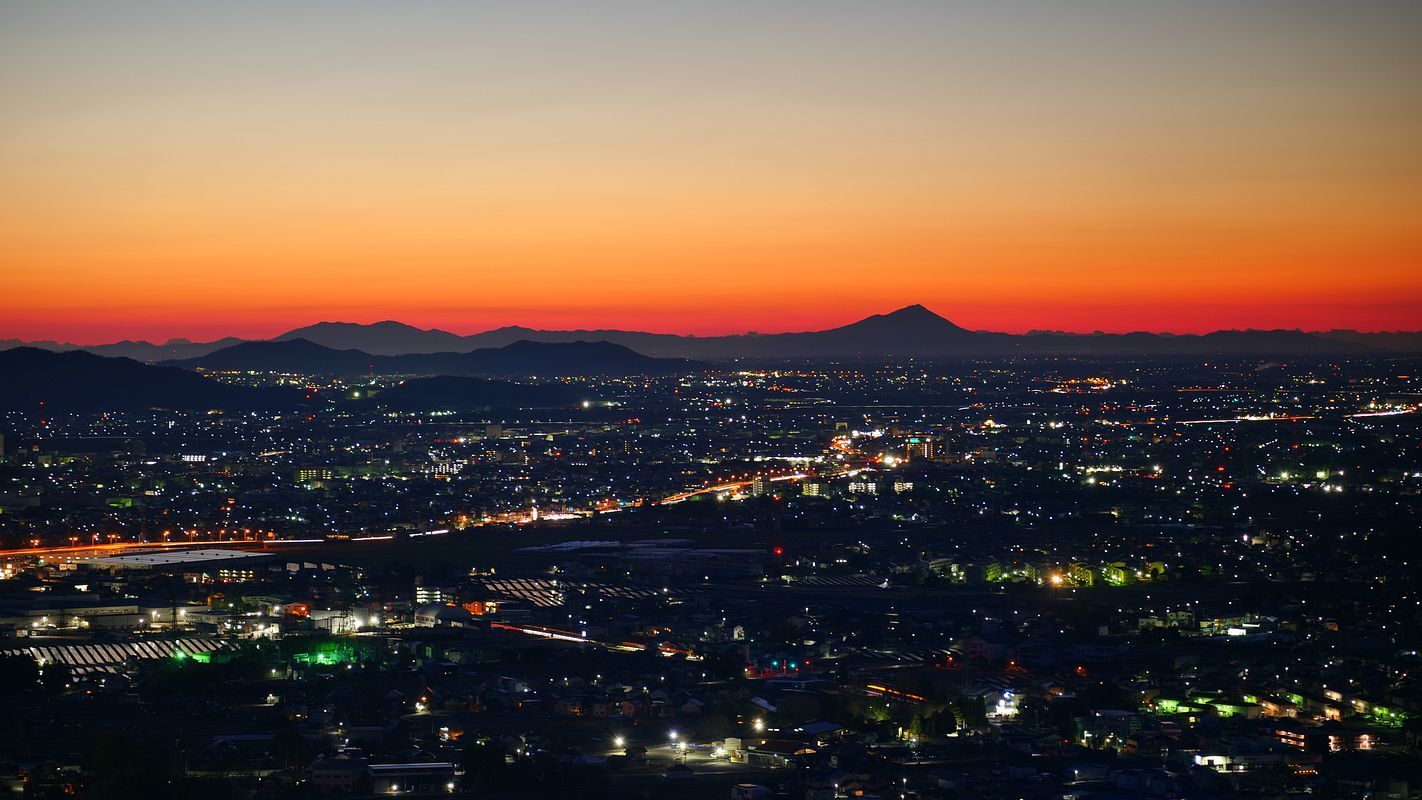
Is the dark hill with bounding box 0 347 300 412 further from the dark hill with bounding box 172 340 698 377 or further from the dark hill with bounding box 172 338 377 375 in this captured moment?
the dark hill with bounding box 172 338 377 375

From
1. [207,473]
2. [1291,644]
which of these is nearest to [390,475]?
[207,473]

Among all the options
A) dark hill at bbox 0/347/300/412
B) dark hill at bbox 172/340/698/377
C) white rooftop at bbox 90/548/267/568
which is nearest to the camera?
white rooftop at bbox 90/548/267/568

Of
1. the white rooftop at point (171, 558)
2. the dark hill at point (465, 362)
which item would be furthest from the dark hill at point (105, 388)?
the white rooftop at point (171, 558)

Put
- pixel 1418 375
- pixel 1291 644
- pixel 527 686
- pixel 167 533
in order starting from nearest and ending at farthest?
pixel 527 686 < pixel 1291 644 < pixel 167 533 < pixel 1418 375

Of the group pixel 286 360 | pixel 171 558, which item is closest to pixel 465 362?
pixel 286 360

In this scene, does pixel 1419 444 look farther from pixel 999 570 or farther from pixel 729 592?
pixel 729 592

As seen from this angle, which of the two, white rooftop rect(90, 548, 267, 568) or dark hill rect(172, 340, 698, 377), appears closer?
white rooftop rect(90, 548, 267, 568)

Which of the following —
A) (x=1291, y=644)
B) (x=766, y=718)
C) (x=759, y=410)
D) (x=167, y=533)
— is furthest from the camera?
(x=759, y=410)

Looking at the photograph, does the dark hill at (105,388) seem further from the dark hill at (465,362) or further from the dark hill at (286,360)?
the dark hill at (286,360)

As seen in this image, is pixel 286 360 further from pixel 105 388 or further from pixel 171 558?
pixel 171 558

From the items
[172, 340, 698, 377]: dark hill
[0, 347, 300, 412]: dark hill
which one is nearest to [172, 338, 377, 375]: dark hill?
[172, 340, 698, 377]: dark hill

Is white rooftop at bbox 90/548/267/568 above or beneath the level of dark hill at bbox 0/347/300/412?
beneath
